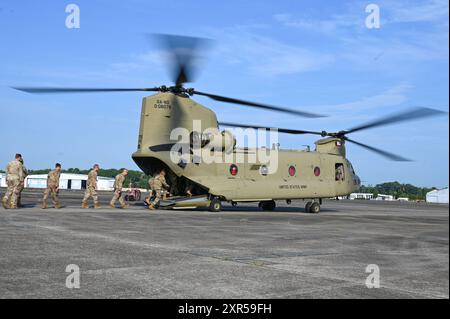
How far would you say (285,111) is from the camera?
60.3 feet

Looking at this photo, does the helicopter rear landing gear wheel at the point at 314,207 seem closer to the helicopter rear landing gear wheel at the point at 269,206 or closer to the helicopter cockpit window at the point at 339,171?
the helicopter rear landing gear wheel at the point at 269,206

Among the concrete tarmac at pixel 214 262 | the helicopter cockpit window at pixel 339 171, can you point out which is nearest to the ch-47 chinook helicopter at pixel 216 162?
the helicopter cockpit window at pixel 339 171

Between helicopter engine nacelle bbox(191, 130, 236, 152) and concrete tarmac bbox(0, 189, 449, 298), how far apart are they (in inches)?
366

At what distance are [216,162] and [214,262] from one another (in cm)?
1453

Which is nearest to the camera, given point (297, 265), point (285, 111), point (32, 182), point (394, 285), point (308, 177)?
point (394, 285)

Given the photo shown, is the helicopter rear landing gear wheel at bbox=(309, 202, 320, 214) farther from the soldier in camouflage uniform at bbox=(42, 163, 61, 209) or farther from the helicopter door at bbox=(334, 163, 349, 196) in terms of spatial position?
the soldier in camouflage uniform at bbox=(42, 163, 61, 209)

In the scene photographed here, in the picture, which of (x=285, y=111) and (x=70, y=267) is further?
(x=285, y=111)

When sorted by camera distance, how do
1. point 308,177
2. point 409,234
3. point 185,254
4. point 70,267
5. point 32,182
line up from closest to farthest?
point 70,267
point 185,254
point 409,234
point 308,177
point 32,182

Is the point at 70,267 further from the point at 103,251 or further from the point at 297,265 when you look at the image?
the point at 297,265

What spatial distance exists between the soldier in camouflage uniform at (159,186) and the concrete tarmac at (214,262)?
9205 mm

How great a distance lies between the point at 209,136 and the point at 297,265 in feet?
46.9

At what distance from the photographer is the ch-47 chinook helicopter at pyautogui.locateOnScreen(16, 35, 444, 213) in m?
19.7

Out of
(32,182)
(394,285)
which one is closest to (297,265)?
(394,285)

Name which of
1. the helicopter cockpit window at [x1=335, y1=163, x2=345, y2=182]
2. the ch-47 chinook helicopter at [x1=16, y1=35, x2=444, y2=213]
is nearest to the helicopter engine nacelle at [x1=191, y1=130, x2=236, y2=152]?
the ch-47 chinook helicopter at [x1=16, y1=35, x2=444, y2=213]
